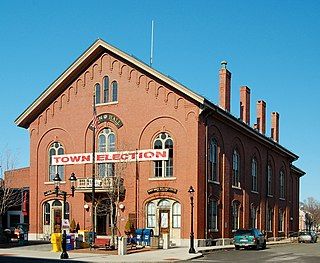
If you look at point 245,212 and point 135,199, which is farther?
point 245,212

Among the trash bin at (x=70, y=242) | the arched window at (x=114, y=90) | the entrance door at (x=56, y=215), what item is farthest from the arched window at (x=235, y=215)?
the trash bin at (x=70, y=242)

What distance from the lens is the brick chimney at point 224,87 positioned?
2162 inches

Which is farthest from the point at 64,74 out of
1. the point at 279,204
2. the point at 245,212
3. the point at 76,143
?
the point at 279,204

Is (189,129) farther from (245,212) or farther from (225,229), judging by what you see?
(245,212)

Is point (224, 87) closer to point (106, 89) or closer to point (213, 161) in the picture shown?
point (213, 161)

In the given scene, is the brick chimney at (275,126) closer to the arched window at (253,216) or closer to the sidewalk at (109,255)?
the arched window at (253,216)

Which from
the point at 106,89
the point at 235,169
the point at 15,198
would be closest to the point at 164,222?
the point at 235,169

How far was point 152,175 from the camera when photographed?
4625 cm

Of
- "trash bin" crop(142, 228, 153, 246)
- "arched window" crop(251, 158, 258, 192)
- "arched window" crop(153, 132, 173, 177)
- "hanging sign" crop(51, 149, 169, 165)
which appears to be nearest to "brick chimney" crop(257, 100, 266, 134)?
"arched window" crop(251, 158, 258, 192)

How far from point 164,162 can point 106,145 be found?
221 inches

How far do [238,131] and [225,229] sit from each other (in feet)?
30.4

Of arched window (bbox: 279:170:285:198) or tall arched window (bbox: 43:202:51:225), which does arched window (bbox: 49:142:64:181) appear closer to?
tall arched window (bbox: 43:202:51:225)

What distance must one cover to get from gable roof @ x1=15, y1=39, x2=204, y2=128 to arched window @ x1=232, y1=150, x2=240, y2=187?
10.6 metres

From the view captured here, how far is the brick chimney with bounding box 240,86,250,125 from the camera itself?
62625 mm
